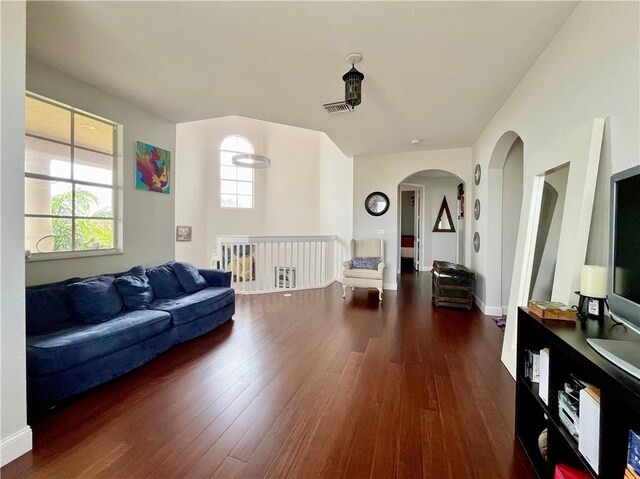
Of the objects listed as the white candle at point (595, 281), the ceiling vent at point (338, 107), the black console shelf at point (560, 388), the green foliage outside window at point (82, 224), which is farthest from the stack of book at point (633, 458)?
the green foliage outside window at point (82, 224)

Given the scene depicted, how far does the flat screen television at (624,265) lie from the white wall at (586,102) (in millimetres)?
423

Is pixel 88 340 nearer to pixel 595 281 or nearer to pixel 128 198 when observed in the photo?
pixel 128 198

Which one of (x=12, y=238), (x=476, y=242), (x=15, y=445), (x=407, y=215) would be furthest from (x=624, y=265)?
(x=407, y=215)

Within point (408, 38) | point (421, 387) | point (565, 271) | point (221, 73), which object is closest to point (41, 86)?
point (221, 73)

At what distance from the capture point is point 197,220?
24.3 feet

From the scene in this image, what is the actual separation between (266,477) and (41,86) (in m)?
3.41

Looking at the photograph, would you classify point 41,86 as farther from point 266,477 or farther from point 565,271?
point 565,271

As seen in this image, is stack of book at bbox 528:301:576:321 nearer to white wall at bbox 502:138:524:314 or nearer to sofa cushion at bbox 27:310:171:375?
white wall at bbox 502:138:524:314

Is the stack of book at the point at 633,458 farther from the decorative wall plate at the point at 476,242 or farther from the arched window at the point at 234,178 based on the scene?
the arched window at the point at 234,178

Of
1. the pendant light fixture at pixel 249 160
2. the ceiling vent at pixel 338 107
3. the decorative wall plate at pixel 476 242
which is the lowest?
the decorative wall plate at pixel 476 242

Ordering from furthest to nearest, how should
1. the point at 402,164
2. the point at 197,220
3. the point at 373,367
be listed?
1. the point at 197,220
2. the point at 402,164
3. the point at 373,367

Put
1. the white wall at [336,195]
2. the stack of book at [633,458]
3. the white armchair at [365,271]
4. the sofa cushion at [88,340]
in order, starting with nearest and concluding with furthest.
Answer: the stack of book at [633,458]
the sofa cushion at [88,340]
the white armchair at [365,271]
the white wall at [336,195]

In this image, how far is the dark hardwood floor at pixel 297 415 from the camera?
1.44 meters

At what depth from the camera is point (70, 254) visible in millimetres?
2777
